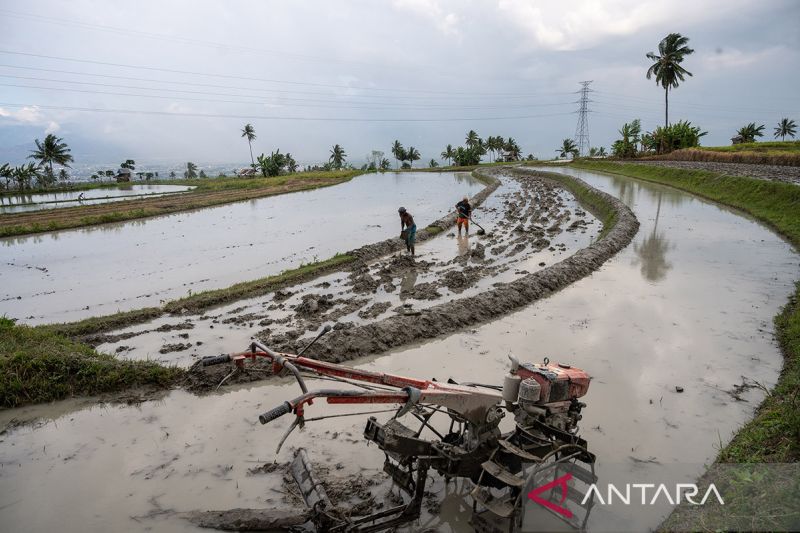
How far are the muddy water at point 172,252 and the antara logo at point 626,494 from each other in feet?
34.1

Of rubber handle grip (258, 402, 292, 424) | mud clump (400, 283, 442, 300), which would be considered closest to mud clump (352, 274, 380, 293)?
mud clump (400, 283, 442, 300)

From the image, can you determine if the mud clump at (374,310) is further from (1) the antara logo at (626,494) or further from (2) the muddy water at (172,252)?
(1) the antara logo at (626,494)

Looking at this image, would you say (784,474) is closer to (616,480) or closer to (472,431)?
(616,480)

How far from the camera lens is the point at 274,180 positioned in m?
49.9

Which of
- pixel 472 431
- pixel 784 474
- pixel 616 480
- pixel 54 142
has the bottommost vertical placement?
pixel 616 480

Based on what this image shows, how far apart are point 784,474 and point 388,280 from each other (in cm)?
939

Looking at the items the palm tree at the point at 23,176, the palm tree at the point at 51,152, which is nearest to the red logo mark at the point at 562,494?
the palm tree at the point at 23,176

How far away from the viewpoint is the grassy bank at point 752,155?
3003cm

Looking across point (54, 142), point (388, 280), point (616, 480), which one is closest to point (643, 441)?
point (616, 480)

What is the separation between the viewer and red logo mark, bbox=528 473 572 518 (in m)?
4.25

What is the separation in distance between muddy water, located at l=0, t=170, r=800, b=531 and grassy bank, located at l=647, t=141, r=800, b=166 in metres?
26.6

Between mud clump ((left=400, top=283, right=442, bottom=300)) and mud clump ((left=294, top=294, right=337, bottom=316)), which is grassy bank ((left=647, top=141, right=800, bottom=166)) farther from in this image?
mud clump ((left=294, top=294, right=337, bottom=316))

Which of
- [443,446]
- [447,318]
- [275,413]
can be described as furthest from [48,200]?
[275,413]

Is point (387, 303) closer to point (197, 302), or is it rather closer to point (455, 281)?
A: point (455, 281)
